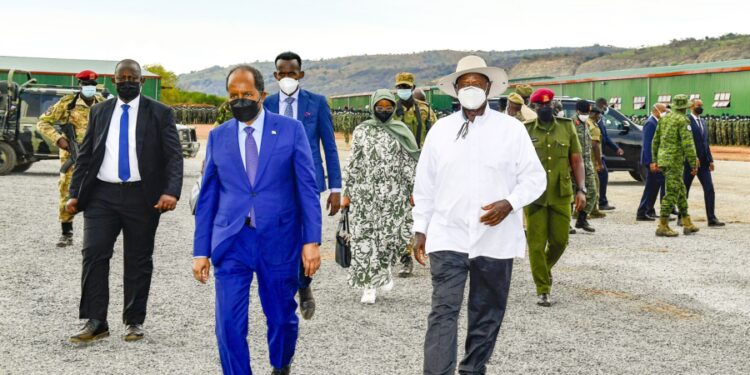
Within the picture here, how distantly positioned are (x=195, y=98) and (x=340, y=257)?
110 m

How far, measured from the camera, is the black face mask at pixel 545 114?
8.55 meters

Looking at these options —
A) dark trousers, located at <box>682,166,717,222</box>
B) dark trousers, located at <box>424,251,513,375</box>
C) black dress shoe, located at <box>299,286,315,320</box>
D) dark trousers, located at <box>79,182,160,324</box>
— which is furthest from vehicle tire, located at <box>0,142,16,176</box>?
dark trousers, located at <box>424,251,513,375</box>

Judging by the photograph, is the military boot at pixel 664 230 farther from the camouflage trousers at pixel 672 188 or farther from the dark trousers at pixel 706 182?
the dark trousers at pixel 706 182

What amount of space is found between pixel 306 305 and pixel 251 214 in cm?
191

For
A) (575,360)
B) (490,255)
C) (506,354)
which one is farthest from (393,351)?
(490,255)

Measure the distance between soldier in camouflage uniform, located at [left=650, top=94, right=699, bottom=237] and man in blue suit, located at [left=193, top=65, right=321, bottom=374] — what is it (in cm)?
909

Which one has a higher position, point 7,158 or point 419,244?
point 419,244

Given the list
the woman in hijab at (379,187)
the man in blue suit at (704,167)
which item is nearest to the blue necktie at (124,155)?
the woman in hijab at (379,187)

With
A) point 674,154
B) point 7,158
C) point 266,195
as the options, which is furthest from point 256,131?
point 7,158

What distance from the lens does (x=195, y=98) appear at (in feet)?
379

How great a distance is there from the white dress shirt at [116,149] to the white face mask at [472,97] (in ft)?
8.75

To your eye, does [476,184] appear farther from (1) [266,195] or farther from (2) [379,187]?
(2) [379,187]

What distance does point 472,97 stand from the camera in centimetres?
520

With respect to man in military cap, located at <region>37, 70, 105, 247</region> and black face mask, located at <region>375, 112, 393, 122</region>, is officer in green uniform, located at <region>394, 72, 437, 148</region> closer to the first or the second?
black face mask, located at <region>375, 112, 393, 122</region>
